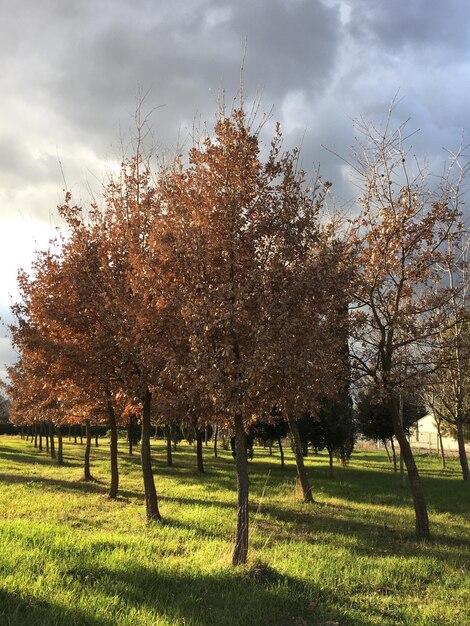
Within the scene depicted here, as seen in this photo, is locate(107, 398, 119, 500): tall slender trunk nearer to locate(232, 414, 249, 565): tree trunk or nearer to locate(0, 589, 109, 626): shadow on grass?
locate(232, 414, 249, 565): tree trunk

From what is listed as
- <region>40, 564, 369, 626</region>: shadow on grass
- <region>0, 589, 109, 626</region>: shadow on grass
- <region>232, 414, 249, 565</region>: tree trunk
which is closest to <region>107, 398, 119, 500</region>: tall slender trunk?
<region>232, 414, 249, 565</region>: tree trunk

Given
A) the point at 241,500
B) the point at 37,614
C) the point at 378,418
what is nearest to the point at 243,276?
the point at 241,500

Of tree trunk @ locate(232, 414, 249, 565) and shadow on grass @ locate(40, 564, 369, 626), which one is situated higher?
tree trunk @ locate(232, 414, 249, 565)

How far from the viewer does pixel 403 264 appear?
12852mm

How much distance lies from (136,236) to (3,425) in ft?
290

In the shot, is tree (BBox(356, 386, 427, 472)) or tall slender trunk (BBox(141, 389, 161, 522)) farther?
tree (BBox(356, 386, 427, 472))

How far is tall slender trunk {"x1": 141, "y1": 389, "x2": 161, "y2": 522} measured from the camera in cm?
1299

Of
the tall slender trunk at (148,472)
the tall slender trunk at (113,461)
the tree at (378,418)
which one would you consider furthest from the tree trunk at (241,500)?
the tree at (378,418)

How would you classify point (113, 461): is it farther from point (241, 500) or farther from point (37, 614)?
point (37, 614)

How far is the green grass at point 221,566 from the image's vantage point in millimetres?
5844

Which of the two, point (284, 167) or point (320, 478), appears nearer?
point (284, 167)

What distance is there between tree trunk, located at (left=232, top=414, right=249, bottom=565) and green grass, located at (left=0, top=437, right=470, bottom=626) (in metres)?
0.26

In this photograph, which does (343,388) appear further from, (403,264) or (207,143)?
(207,143)

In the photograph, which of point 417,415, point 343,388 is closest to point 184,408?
point 343,388
